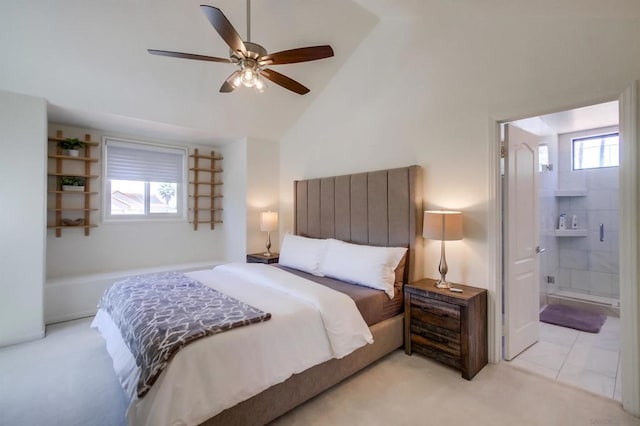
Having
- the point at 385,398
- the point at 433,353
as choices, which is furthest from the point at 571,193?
the point at 385,398

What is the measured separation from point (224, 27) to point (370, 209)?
86.3 inches

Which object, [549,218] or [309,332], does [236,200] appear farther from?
[549,218]

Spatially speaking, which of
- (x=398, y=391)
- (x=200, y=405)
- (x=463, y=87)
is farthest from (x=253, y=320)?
(x=463, y=87)

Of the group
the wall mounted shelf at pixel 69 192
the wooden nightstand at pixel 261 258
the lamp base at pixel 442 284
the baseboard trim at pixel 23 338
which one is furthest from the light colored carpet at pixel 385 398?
the wooden nightstand at pixel 261 258

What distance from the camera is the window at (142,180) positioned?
169 inches

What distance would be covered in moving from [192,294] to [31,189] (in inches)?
86.5

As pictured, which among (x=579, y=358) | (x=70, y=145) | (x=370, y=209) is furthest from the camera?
(x=70, y=145)

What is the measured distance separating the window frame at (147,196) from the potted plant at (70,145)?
0.34 metres

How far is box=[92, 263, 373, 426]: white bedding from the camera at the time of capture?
1441 mm

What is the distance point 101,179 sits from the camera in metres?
4.18

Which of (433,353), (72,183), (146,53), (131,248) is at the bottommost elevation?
(433,353)

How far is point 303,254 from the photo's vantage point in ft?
11.4

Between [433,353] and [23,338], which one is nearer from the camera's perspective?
[433,353]

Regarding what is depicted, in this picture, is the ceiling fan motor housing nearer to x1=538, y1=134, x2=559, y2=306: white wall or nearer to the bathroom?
the bathroom
